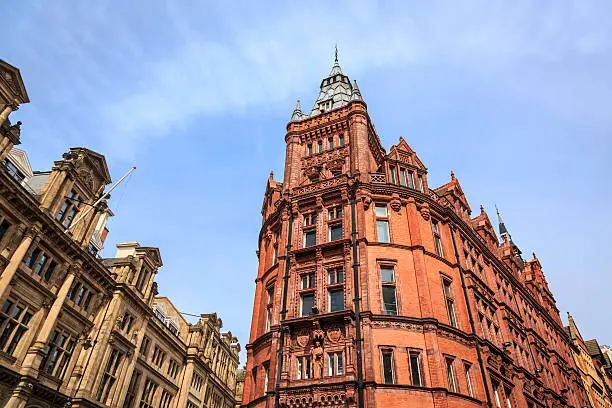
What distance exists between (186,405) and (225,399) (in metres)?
15.3

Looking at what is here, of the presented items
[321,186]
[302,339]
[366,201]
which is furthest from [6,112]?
[366,201]

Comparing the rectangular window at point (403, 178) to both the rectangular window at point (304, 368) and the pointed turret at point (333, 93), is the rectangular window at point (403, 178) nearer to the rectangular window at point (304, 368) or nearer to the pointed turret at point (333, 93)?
the pointed turret at point (333, 93)

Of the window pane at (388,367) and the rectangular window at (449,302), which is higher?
the rectangular window at (449,302)

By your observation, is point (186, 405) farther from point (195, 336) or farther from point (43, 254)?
point (43, 254)

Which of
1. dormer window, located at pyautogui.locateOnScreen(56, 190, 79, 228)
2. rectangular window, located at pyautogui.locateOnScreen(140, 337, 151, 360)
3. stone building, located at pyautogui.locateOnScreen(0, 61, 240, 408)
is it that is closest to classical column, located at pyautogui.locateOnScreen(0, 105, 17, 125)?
stone building, located at pyautogui.locateOnScreen(0, 61, 240, 408)

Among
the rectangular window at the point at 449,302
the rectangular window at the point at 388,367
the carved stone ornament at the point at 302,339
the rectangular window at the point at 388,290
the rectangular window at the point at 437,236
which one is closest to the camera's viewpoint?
the rectangular window at the point at 388,367

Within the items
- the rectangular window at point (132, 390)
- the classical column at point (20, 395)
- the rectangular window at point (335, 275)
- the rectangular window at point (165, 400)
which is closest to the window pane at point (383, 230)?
the rectangular window at point (335, 275)

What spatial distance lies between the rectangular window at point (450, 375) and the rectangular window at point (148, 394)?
113 feet

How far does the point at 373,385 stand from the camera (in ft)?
77.7

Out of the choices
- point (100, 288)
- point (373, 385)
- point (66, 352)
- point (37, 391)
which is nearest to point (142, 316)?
point (100, 288)

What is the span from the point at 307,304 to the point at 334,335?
3.65m

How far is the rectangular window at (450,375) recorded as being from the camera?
2596 cm

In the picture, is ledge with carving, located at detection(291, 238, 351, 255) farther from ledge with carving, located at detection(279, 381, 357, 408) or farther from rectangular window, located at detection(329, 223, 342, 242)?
ledge with carving, located at detection(279, 381, 357, 408)

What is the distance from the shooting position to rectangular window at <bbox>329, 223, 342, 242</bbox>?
32094 mm
